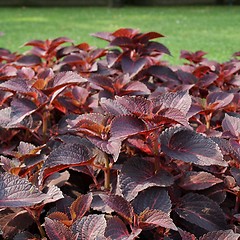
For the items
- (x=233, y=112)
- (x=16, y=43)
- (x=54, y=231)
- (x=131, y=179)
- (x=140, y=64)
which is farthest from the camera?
(x=16, y=43)

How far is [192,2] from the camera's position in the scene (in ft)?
39.3

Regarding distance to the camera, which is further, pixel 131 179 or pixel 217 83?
pixel 217 83

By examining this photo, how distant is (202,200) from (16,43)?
5.63m

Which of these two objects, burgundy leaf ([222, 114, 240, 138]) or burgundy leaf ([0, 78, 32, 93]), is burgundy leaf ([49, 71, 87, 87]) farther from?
burgundy leaf ([222, 114, 240, 138])

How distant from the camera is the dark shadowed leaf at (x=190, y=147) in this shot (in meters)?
0.86

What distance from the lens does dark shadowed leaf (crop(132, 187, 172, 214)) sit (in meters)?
0.83

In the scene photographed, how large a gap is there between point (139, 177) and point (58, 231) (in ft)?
0.62

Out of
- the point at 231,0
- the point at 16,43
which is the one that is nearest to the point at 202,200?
the point at 16,43

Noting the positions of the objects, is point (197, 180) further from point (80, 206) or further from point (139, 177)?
point (80, 206)

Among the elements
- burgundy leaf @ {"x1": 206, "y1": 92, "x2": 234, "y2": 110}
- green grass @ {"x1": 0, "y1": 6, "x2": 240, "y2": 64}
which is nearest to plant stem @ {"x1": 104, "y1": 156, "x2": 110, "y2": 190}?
burgundy leaf @ {"x1": 206, "y1": 92, "x2": 234, "y2": 110}

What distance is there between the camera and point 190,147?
893 mm

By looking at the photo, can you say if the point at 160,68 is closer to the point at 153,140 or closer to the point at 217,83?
the point at 217,83

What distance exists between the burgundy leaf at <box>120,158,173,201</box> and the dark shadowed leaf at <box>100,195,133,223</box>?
23 millimetres

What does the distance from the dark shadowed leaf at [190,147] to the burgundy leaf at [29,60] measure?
773 mm
